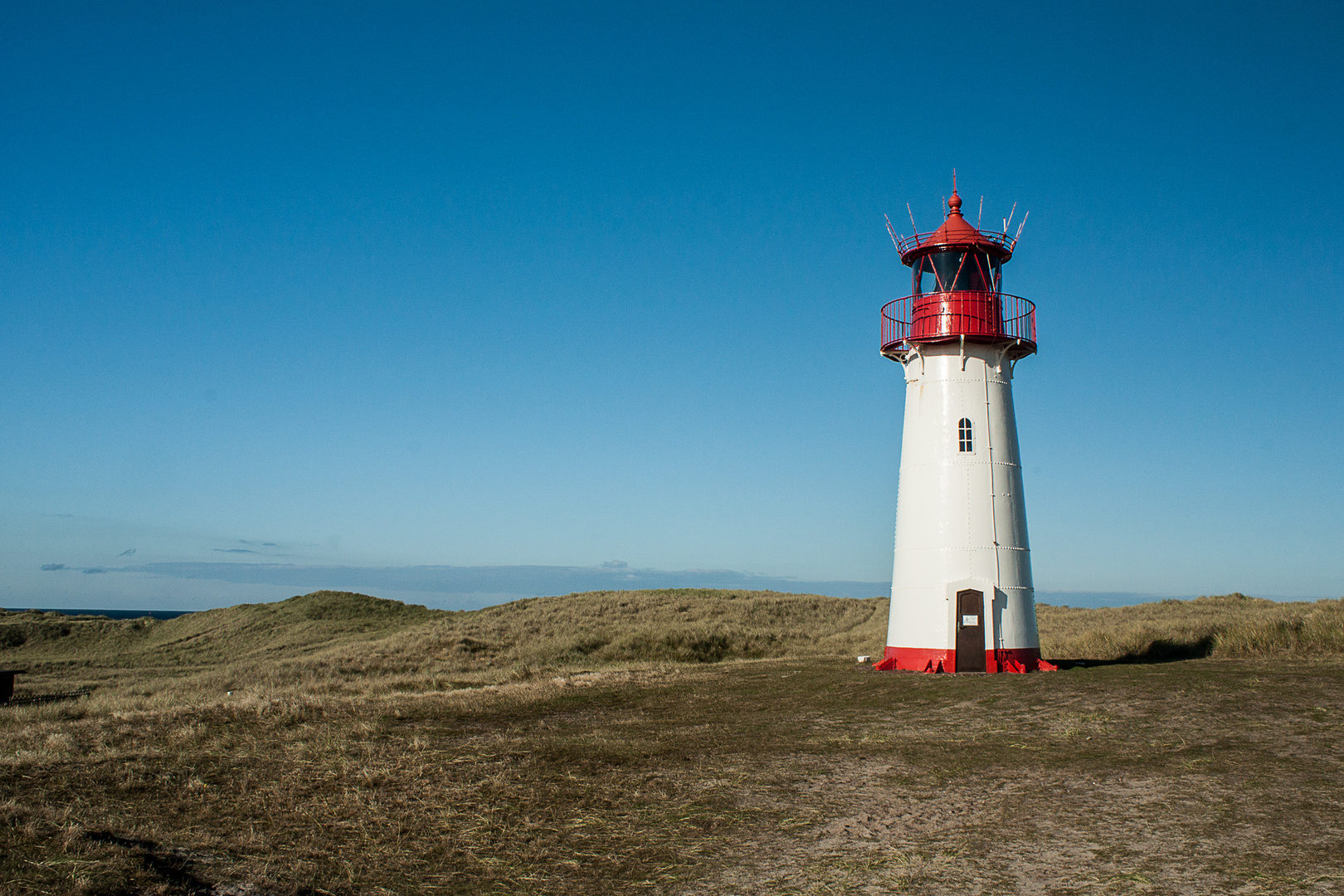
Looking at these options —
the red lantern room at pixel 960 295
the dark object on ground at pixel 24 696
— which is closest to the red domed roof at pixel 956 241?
the red lantern room at pixel 960 295

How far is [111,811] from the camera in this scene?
8.88 metres

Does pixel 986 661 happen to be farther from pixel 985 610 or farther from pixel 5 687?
pixel 5 687

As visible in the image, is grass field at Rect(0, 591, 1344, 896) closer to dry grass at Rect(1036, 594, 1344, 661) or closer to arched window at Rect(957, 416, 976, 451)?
dry grass at Rect(1036, 594, 1344, 661)

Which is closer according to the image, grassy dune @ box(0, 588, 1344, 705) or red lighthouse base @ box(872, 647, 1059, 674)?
red lighthouse base @ box(872, 647, 1059, 674)

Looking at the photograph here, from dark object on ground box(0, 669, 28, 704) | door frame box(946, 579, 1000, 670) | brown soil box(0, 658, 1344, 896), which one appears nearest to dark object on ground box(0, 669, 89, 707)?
dark object on ground box(0, 669, 28, 704)

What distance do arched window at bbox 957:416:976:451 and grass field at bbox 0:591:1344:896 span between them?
Result: 521cm

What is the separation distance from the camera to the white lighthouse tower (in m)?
19.9

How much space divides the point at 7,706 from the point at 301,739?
11.9 m

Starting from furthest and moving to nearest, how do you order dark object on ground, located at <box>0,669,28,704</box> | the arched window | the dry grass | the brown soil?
dark object on ground, located at <box>0,669,28,704</box> → the dry grass → the arched window → the brown soil

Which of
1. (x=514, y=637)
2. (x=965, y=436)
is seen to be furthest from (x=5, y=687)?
(x=965, y=436)

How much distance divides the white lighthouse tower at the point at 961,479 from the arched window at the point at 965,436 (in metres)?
0.03

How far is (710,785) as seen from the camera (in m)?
10.4

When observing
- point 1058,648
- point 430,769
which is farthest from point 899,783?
point 1058,648

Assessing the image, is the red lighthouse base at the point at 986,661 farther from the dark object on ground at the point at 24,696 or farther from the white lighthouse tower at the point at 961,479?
the dark object on ground at the point at 24,696
